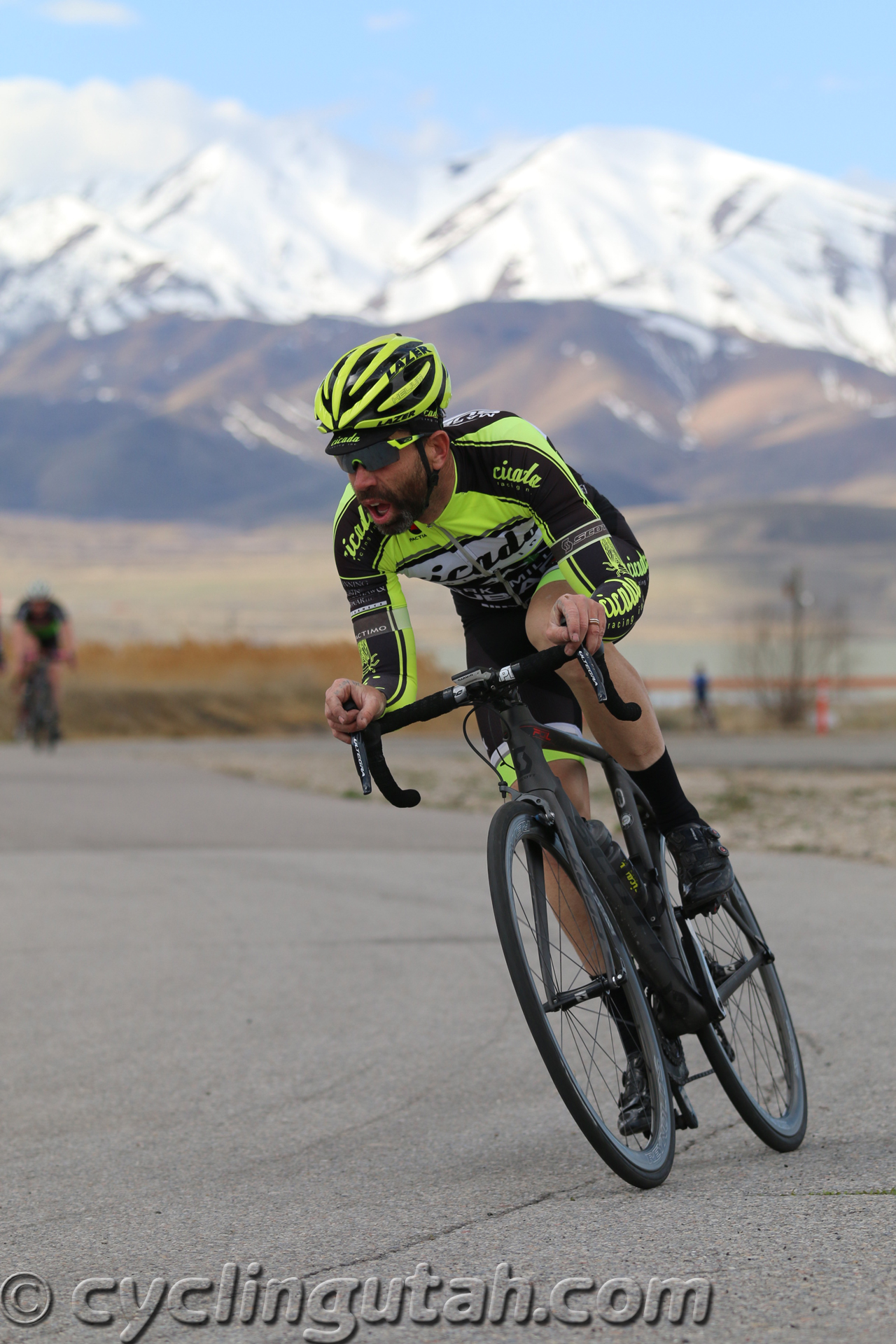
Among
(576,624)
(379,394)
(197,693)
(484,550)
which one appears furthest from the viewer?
(197,693)

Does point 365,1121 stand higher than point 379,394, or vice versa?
point 379,394

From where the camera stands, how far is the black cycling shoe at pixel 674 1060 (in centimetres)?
387

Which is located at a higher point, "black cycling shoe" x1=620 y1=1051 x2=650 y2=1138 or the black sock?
the black sock

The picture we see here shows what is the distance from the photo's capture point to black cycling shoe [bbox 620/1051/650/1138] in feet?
12.0

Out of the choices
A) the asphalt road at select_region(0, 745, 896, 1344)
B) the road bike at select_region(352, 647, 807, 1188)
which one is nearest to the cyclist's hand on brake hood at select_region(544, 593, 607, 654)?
the road bike at select_region(352, 647, 807, 1188)

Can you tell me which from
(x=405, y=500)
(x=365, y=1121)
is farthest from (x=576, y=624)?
(x=365, y=1121)

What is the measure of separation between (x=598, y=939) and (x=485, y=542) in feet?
3.64

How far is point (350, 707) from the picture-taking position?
12.9ft

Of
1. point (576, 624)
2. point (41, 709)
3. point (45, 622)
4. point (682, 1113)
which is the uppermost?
point (45, 622)

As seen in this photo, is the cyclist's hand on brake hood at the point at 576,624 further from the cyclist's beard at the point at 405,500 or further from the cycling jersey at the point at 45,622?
the cycling jersey at the point at 45,622

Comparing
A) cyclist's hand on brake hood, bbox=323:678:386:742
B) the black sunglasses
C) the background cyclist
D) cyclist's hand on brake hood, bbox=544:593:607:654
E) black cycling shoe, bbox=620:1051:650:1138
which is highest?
the background cyclist

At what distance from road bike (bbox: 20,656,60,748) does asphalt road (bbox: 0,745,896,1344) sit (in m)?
11.1

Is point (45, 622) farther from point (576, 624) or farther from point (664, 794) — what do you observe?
point (576, 624)

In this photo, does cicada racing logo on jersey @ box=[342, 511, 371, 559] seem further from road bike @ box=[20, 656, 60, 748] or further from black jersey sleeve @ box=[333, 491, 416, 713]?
road bike @ box=[20, 656, 60, 748]
